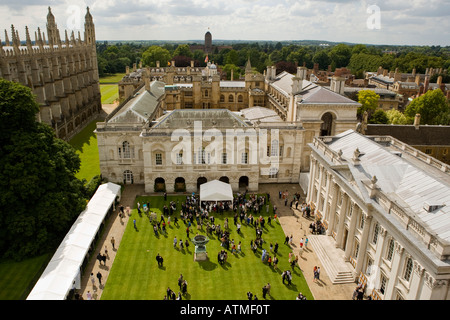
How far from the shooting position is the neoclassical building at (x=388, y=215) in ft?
61.1

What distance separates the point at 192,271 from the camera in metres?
27.8

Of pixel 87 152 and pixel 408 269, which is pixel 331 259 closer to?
pixel 408 269

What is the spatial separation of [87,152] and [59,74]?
778 inches

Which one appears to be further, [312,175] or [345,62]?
[345,62]

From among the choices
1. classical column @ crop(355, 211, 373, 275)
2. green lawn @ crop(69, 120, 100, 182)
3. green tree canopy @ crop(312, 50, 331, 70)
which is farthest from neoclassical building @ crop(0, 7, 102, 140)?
green tree canopy @ crop(312, 50, 331, 70)

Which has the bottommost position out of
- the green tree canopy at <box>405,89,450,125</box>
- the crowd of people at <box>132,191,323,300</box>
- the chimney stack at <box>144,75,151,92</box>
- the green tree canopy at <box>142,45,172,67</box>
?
the crowd of people at <box>132,191,323,300</box>

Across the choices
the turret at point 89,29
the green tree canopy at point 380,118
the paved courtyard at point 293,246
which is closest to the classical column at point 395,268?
the paved courtyard at point 293,246

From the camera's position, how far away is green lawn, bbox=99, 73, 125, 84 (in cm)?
14124

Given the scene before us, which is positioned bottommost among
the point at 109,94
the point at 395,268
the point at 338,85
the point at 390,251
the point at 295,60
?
the point at 109,94

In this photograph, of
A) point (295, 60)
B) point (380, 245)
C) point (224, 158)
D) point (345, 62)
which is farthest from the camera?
point (295, 60)

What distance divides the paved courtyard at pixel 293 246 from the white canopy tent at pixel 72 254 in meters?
1.21

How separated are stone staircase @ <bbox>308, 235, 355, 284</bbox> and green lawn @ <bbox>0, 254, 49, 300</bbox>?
22.4 m

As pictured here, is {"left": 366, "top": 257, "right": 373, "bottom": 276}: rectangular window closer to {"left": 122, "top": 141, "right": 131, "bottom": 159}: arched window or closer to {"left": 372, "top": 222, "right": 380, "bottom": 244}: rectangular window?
{"left": 372, "top": 222, "right": 380, "bottom": 244}: rectangular window

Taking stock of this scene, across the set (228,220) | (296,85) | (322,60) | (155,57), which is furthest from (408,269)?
(322,60)
